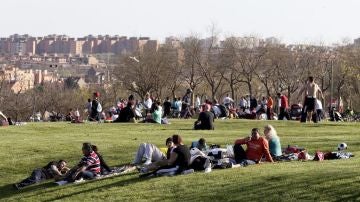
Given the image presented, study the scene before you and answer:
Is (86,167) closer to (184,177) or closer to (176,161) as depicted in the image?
(176,161)

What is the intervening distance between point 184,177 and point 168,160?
2.59ft

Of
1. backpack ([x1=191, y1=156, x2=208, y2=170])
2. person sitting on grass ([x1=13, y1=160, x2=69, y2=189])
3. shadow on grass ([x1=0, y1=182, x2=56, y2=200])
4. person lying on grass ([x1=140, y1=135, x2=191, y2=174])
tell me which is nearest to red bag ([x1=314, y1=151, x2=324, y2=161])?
backpack ([x1=191, y1=156, x2=208, y2=170])

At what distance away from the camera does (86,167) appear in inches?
871

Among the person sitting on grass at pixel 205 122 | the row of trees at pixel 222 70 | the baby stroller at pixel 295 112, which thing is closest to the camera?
the person sitting on grass at pixel 205 122

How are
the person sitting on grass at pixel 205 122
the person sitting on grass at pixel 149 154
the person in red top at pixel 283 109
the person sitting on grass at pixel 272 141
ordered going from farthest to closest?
the person in red top at pixel 283 109 → the person sitting on grass at pixel 205 122 → the person sitting on grass at pixel 272 141 → the person sitting on grass at pixel 149 154

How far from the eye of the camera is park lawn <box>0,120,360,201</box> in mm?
18719

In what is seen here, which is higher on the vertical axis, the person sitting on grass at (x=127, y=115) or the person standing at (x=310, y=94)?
the person standing at (x=310, y=94)

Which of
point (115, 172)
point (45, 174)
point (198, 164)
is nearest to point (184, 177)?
point (198, 164)

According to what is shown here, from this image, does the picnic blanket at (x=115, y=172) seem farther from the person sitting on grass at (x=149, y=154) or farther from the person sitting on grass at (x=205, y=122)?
the person sitting on grass at (x=205, y=122)

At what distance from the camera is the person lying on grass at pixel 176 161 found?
21.1 m

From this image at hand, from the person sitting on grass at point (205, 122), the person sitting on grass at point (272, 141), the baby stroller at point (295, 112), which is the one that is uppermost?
the baby stroller at point (295, 112)

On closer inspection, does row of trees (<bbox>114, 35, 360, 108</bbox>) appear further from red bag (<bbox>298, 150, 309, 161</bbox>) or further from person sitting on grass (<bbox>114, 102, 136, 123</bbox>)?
red bag (<bbox>298, 150, 309, 161</bbox>)

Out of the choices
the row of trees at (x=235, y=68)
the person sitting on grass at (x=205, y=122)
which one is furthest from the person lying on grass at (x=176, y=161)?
the row of trees at (x=235, y=68)

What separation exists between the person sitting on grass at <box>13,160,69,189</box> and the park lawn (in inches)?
13.7
